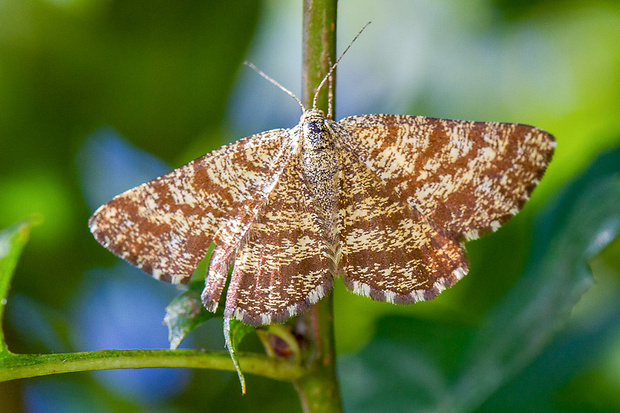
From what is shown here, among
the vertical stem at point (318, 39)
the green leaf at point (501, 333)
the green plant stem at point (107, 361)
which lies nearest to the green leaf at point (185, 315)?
the green plant stem at point (107, 361)

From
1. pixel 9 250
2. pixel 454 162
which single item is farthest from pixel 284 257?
pixel 9 250

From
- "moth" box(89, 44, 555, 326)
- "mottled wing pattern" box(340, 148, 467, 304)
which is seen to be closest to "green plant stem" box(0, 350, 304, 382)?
"moth" box(89, 44, 555, 326)

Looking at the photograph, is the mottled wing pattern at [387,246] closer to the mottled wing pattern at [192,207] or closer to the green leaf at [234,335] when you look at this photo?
the mottled wing pattern at [192,207]

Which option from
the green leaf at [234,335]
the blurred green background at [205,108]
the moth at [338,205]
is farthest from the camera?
the blurred green background at [205,108]

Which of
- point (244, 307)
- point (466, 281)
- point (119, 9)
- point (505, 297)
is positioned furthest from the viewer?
point (119, 9)

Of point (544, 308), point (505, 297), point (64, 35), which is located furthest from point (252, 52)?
point (544, 308)

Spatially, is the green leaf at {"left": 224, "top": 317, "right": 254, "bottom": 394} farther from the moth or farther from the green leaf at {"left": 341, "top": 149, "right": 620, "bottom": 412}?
the green leaf at {"left": 341, "top": 149, "right": 620, "bottom": 412}

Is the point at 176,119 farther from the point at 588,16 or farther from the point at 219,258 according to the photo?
the point at 588,16
